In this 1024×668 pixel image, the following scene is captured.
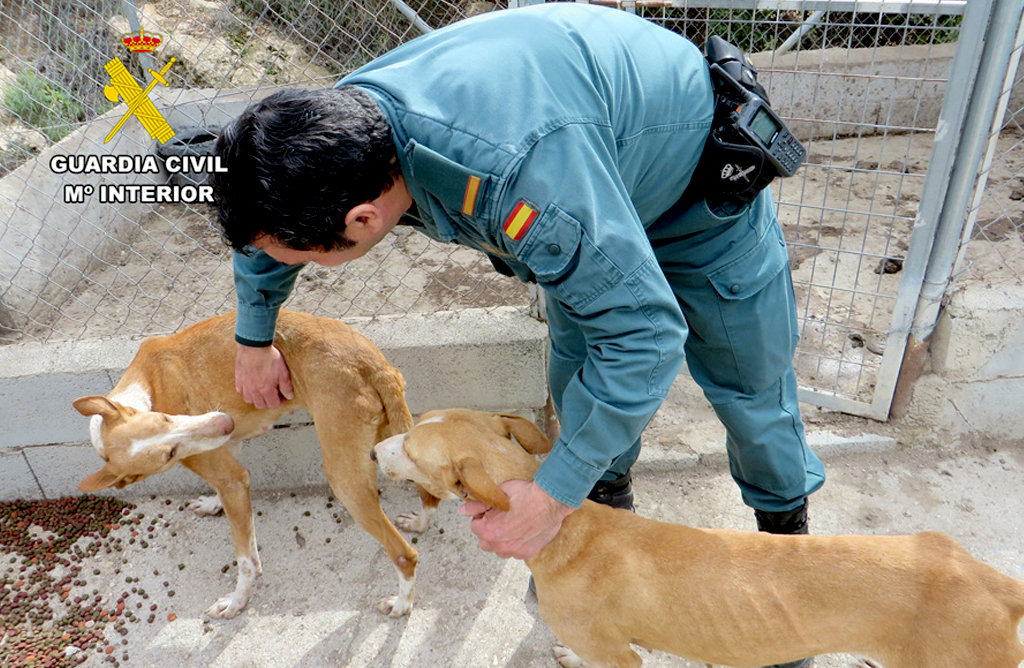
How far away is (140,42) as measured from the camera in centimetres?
565

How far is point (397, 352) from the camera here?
11.1 feet

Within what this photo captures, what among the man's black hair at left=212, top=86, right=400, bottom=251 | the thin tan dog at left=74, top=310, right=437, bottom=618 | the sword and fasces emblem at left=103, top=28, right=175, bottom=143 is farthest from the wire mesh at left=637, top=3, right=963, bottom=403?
the sword and fasces emblem at left=103, top=28, right=175, bottom=143

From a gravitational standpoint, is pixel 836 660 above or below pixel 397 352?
below

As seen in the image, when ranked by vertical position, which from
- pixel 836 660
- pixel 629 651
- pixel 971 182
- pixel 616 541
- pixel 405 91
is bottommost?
pixel 836 660

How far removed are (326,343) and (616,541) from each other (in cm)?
141

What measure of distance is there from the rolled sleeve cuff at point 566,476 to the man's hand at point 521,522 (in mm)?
Answer: 49

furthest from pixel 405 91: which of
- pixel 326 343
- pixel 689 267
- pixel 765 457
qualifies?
pixel 765 457

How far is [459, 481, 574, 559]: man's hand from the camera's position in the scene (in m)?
1.96

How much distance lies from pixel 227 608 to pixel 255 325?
1306 millimetres

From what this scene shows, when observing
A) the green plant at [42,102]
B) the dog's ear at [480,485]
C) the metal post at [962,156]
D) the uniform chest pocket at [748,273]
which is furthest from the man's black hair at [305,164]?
the green plant at [42,102]

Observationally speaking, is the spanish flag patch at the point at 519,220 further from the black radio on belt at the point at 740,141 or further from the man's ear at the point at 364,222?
the black radio on belt at the point at 740,141

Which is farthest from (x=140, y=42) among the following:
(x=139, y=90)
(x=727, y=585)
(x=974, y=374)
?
(x=974, y=374)

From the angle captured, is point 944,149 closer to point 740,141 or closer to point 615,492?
point 740,141

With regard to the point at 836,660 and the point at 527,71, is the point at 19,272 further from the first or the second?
the point at 836,660
